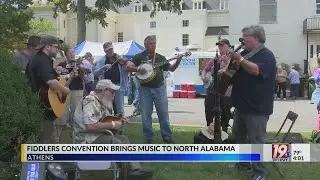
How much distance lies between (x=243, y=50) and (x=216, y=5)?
63438mm

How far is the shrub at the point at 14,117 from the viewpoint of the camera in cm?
397

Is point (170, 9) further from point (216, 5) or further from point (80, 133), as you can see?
point (216, 5)

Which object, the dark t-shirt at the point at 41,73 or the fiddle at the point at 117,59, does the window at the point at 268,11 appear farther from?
the dark t-shirt at the point at 41,73

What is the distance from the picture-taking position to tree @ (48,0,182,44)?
15275 mm

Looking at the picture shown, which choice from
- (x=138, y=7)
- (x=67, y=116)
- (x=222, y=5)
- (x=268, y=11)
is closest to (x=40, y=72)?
(x=67, y=116)

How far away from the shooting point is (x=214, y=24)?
204 ft

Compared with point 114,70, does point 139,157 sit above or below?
below

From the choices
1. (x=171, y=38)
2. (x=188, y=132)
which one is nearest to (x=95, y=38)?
(x=171, y=38)

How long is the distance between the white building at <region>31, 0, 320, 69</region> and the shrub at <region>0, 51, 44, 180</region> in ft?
102

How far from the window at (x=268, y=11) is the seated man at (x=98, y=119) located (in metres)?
31.2

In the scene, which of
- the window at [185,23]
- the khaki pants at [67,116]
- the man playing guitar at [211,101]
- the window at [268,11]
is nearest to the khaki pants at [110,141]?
the khaki pants at [67,116]

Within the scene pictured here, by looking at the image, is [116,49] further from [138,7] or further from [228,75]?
[138,7]

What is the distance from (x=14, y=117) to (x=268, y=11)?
109 ft

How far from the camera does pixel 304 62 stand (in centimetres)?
3378
